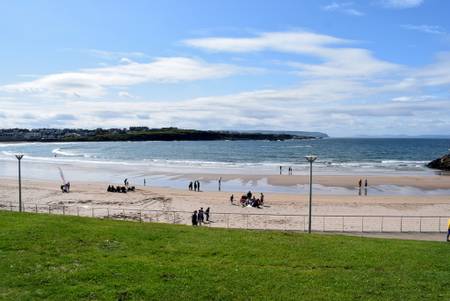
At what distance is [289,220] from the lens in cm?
2816

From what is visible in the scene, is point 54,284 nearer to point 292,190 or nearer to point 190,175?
point 292,190

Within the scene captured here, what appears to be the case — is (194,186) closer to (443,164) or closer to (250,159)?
(443,164)

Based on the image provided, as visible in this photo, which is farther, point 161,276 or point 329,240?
point 329,240

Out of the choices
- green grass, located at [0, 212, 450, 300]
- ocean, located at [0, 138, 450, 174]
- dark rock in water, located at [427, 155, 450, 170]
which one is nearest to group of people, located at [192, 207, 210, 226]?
green grass, located at [0, 212, 450, 300]

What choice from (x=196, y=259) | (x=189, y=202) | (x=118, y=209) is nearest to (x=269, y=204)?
(x=189, y=202)

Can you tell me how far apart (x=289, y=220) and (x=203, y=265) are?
16.9 meters

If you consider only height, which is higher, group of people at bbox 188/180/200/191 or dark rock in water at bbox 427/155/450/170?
dark rock in water at bbox 427/155/450/170

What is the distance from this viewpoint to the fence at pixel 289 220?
25.4 meters

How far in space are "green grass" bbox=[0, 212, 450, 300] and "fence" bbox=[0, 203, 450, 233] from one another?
374 inches

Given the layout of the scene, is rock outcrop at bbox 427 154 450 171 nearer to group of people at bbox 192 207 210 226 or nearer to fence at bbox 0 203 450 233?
fence at bbox 0 203 450 233

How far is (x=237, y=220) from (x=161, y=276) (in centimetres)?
1737

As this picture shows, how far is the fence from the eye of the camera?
2538cm

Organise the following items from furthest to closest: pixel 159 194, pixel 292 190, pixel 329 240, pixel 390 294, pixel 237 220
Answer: pixel 292 190 < pixel 159 194 < pixel 237 220 < pixel 329 240 < pixel 390 294

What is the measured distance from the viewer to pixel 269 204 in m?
36.8
